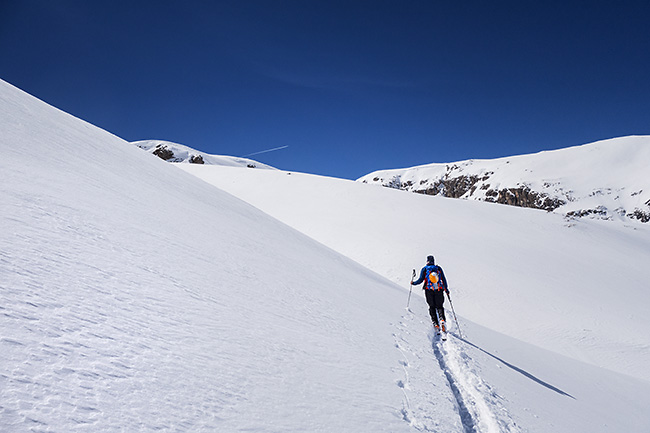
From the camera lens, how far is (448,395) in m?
4.20

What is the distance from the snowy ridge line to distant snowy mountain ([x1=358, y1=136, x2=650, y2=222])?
119m

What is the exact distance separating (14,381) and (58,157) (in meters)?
6.98

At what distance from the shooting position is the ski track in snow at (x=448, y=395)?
3.47m

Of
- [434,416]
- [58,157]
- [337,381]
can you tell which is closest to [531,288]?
[434,416]

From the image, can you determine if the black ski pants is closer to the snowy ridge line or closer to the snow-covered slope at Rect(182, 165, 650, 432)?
the snow-covered slope at Rect(182, 165, 650, 432)

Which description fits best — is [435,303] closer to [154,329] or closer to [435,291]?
[435,291]

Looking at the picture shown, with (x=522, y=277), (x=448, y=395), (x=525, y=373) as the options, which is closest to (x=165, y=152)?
(x=522, y=277)

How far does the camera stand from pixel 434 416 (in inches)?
136

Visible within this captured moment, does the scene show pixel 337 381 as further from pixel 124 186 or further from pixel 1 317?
pixel 124 186

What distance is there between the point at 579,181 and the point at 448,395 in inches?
5866

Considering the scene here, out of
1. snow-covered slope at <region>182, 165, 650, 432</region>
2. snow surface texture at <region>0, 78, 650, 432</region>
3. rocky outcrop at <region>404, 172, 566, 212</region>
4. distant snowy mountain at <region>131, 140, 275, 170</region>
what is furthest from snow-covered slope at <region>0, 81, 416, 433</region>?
distant snowy mountain at <region>131, 140, 275, 170</region>

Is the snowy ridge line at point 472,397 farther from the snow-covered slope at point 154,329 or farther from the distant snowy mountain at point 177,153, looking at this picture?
the distant snowy mountain at point 177,153

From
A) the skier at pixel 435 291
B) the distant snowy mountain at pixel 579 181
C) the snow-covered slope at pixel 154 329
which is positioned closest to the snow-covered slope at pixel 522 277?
the skier at pixel 435 291

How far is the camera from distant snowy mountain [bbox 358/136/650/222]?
328ft
